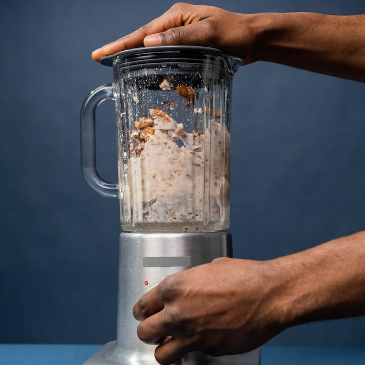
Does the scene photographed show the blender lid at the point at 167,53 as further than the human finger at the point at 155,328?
Yes

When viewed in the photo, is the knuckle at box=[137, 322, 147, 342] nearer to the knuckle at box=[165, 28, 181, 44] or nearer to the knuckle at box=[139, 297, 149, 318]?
the knuckle at box=[139, 297, 149, 318]

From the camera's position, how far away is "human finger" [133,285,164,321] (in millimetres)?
832

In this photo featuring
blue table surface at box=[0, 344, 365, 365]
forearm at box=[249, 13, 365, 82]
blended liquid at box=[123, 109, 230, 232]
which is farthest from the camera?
blue table surface at box=[0, 344, 365, 365]

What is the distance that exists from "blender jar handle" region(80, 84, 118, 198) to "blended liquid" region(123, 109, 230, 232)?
0.23 feet

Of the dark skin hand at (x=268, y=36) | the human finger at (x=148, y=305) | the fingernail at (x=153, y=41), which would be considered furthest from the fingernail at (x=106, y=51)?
the human finger at (x=148, y=305)

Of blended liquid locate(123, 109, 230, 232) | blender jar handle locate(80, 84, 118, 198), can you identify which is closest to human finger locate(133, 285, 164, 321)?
blended liquid locate(123, 109, 230, 232)

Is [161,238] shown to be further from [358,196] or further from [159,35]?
[358,196]

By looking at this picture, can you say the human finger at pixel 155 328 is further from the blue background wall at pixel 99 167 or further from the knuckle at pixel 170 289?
the blue background wall at pixel 99 167

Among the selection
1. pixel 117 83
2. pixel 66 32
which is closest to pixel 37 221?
pixel 66 32

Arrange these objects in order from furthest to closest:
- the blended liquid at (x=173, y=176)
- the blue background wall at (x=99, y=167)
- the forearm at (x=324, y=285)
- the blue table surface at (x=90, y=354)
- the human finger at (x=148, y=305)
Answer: the blue background wall at (x=99, y=167) → the blue table surface at (x=90, y=354) → the blended liquid at (x=173, y=176) → the human finger at (x=148, y=305) → the forearm at (x=324, y=285)

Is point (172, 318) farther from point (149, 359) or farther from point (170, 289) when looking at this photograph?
point (149, 359)

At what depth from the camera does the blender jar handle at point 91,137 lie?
1.03m

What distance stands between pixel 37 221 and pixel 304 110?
4.19 feet

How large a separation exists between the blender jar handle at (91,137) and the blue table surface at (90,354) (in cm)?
45
